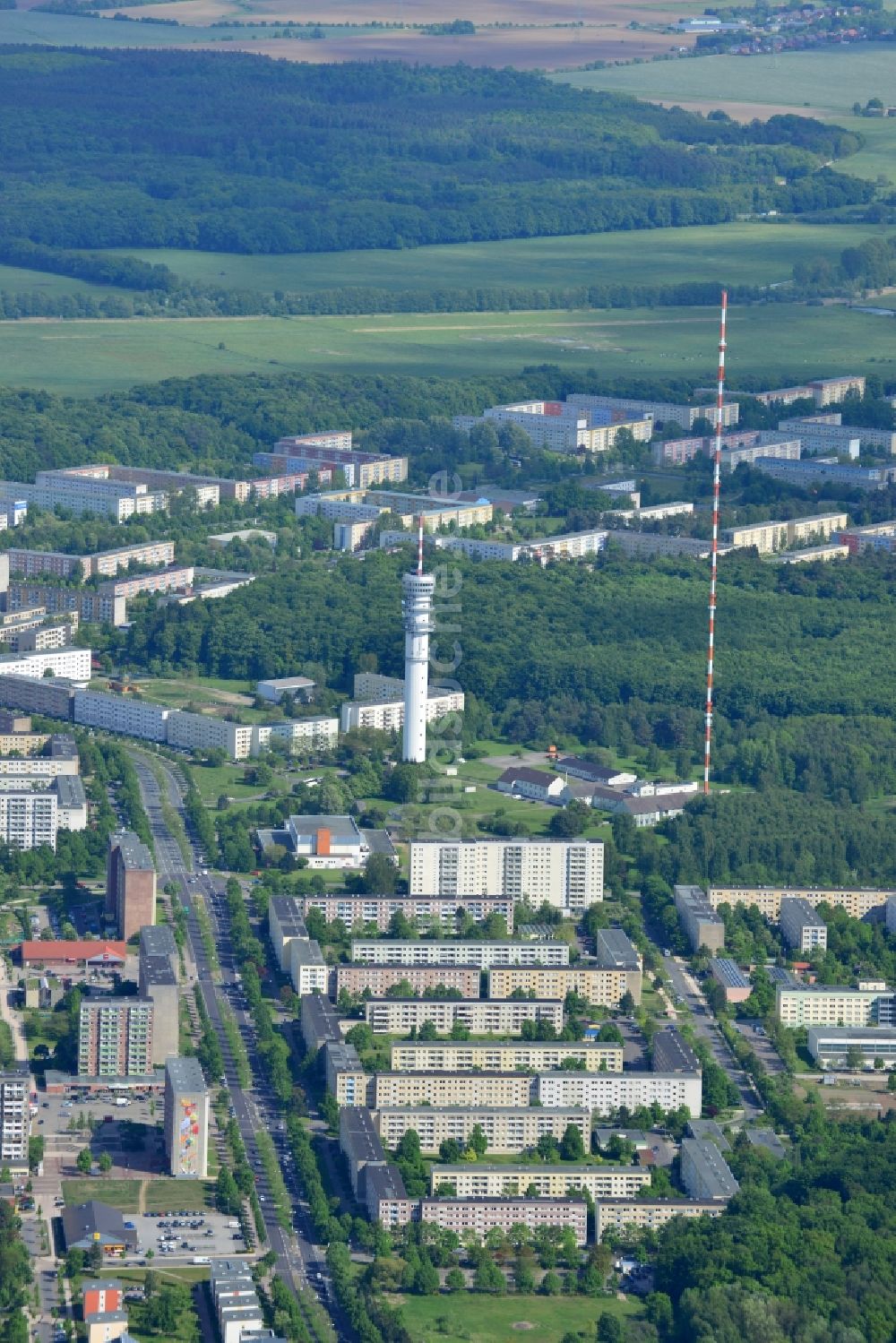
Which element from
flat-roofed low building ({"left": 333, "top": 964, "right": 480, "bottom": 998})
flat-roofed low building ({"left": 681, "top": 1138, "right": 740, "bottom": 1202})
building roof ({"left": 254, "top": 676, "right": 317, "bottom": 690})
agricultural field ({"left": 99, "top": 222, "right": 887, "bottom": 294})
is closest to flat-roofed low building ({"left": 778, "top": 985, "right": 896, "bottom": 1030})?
flat-roofed low building ({"left": 333, "top": 964, "right": 480, "bottom": 998})

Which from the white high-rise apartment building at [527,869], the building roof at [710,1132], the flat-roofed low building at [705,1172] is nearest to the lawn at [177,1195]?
the flat-roofed low building at [705,1172]

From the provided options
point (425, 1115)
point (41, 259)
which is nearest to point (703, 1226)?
point (425, 1115)

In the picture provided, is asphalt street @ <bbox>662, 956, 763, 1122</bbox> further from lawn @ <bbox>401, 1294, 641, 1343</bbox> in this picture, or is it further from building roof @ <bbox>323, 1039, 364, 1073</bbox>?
lawn @ <bbox>401, 1294, 641, 1343</bbox>

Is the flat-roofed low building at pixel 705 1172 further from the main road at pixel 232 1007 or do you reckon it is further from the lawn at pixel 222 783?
the lawn at pixel 222 783

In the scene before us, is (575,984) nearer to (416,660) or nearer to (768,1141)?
(768,1141)

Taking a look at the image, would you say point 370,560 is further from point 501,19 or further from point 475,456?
point 501,19
